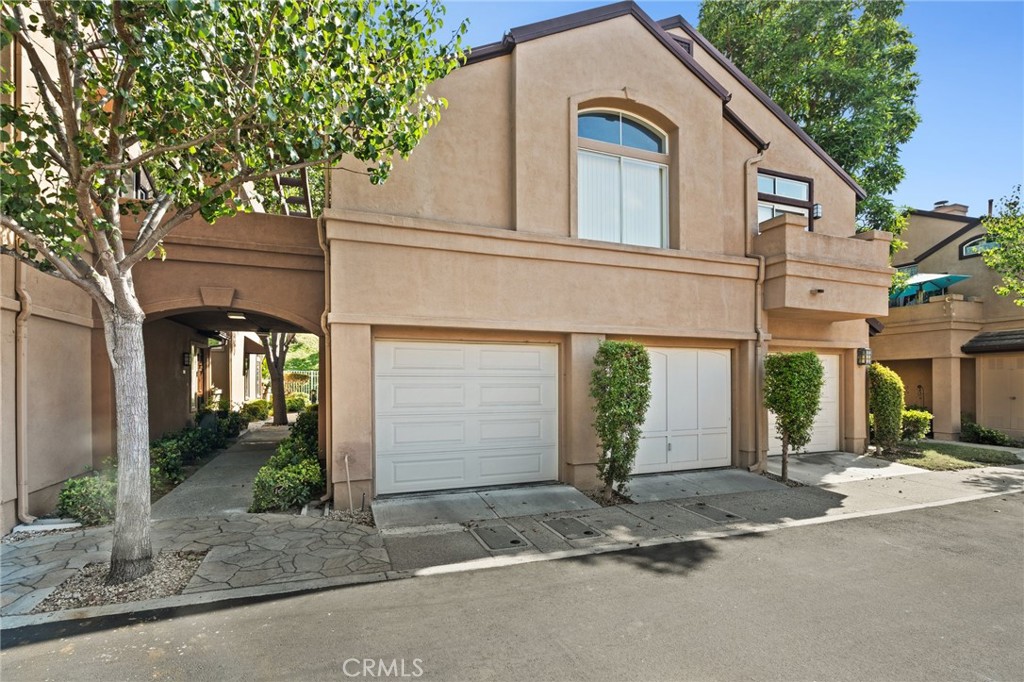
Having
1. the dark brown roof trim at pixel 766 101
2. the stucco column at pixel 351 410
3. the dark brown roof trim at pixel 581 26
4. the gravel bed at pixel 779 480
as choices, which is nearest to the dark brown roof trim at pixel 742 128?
the dark brown roof trim at pixel 581 26

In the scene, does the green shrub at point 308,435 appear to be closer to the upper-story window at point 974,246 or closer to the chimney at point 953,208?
the upper-story window at point 974,246

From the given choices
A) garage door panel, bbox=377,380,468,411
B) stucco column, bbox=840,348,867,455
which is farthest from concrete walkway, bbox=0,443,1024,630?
stucco column, bbox=840,348,867,455

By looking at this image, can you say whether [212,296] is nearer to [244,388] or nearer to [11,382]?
[11,382]

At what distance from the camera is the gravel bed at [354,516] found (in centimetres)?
686

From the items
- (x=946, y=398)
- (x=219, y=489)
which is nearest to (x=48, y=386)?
(x=219, y=489)

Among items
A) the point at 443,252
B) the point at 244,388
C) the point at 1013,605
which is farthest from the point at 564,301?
the point at 244,388

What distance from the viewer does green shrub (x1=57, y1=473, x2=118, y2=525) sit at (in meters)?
6.53

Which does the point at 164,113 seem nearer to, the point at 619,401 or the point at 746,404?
the point at 619,401

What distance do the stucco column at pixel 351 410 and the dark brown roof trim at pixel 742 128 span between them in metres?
8.49

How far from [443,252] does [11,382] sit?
5.58 m

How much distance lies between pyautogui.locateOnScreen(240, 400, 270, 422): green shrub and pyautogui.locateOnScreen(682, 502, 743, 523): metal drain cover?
15.6 metres

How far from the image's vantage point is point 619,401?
781 centimetres

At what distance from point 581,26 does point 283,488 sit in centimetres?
906

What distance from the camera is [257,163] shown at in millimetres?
5934
